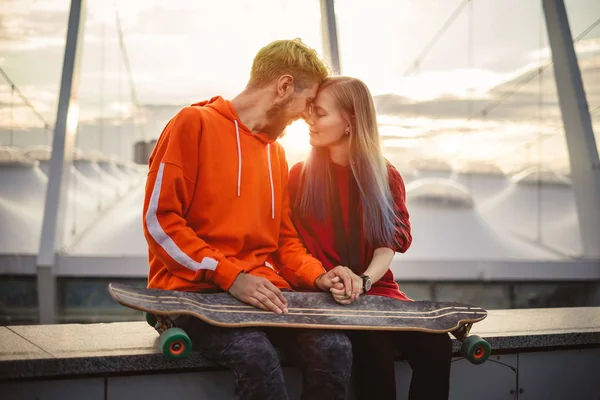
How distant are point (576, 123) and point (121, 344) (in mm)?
3773

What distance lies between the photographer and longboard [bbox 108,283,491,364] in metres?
1.23

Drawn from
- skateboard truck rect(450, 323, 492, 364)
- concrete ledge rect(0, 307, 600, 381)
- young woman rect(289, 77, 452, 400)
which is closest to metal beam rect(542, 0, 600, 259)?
concrete ledge rect(0, 307, 600, 381)

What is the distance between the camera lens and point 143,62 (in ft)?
16.0

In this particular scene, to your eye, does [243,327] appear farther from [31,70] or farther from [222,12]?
[31,70]

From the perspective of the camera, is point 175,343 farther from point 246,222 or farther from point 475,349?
point 475,349

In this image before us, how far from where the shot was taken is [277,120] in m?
1.54

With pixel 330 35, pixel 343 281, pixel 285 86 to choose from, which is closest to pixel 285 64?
pixel 285 86

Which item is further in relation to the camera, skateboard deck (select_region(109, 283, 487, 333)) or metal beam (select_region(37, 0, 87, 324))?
metal beam (select_region(37, 0, 87, 324))

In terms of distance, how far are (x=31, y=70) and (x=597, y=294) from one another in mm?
4403

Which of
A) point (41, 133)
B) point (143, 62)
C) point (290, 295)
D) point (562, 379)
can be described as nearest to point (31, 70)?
point (41, 133)

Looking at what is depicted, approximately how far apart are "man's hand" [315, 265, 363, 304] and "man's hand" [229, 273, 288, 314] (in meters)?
0.15

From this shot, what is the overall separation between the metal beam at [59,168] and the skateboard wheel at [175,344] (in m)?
2.76

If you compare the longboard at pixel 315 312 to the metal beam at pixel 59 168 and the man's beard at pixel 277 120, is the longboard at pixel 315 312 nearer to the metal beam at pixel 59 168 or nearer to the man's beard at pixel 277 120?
the man's beard at pixel 277 120

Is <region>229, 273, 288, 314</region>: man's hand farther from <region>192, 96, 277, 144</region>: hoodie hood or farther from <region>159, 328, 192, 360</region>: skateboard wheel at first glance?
Result: <region>192, 96, 277, 144</region>: hoodie hood
